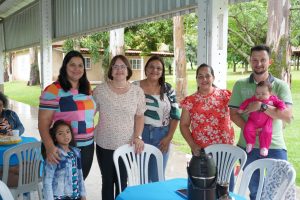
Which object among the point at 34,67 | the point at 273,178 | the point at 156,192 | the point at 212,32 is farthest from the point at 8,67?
the point at 273,178

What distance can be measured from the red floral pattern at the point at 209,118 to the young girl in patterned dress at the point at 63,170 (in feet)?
3.28

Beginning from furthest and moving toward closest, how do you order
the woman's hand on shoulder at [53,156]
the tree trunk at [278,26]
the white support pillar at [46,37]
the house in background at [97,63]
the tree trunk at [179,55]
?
the house in background at [97,63], the tree trunk at [179,55], the white support pillar at [46,37], the tree trunk at [278,26], the woman's hand on shoulder at [53,156]

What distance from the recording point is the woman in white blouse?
9.73 ft

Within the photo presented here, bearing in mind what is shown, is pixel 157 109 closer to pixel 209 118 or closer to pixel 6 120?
pixel 209 118

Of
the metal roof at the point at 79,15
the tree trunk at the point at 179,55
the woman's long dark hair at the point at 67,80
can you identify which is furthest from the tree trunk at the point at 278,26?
the woman's long dark hair at the point at 67,80

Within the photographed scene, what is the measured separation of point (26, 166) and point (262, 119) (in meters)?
2.05

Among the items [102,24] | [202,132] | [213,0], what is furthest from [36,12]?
[202,132]

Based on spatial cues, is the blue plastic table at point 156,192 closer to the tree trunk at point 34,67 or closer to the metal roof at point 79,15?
the metal roof at point 79,15

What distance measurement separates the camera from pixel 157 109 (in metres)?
3.27

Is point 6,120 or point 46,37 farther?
point 46,37

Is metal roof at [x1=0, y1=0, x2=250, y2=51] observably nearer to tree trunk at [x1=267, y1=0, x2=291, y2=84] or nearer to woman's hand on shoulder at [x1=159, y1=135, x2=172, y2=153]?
woman's hand on shoulder at [x1=159, y1=135, x2=172, y2=153]

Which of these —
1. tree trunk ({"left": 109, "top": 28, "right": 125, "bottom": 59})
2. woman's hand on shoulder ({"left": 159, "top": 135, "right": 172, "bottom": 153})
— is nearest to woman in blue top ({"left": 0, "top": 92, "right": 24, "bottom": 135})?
woman's hand on shoulder ({"left": 159, "top": 135, "right": 172, "bottom": 153})

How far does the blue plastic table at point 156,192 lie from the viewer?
2.13 m

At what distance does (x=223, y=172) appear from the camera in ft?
9.97
